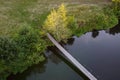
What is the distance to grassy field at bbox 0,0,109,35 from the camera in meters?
59.2

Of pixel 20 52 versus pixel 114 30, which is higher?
pixel 20 52

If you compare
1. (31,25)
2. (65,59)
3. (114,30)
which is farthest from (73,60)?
(114,30)

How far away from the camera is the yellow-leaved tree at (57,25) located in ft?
173

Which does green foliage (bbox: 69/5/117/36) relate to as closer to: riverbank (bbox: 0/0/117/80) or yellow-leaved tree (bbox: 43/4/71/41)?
riverbank (bbox: 0/0/117/80)

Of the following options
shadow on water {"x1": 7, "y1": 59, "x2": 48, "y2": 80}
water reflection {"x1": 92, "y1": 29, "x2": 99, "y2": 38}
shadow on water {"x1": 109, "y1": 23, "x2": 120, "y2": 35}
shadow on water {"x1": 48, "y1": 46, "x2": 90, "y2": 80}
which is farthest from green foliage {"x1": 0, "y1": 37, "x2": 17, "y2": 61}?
shadow on water {"x1": 109, "y1": 23, "x2": 120, "y2": 35}

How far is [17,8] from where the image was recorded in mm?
66062

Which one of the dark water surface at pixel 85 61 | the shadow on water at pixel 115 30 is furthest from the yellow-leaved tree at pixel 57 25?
the shadow on water at pixel 115 30

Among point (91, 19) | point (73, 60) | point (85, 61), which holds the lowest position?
point (85, 61)

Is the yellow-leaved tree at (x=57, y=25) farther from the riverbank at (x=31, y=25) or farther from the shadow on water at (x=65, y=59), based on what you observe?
the shadow on water at (x=65, y=59)

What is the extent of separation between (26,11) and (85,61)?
2147 cm

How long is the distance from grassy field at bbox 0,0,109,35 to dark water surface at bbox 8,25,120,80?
369 inches

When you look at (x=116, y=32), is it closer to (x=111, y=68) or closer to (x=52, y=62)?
(x=111, y=68)

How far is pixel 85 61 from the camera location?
50938 mm

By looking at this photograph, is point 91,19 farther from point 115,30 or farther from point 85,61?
point 85,61
